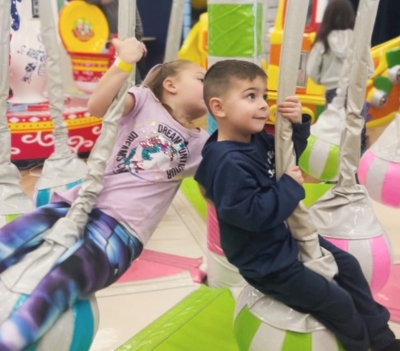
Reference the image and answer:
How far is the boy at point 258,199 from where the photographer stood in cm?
92

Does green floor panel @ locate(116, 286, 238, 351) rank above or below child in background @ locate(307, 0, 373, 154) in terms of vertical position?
below

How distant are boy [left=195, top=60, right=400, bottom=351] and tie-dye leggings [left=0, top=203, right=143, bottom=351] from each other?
0.20 metres

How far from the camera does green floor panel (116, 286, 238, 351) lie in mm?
1284

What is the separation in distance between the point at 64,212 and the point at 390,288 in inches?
37.1

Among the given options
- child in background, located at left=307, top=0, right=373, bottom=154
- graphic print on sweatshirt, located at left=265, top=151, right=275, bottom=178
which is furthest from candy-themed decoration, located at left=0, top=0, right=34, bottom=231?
child in background, located at left=307, top=0, right=373, bottom=154

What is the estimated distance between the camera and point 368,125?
125 inches

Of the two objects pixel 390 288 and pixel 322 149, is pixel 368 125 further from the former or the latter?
pixel 390 288

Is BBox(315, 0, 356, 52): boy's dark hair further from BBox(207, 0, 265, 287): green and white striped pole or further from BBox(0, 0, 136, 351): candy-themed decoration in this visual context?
BBox(0, 0, 136, 351): candy-themed decoration

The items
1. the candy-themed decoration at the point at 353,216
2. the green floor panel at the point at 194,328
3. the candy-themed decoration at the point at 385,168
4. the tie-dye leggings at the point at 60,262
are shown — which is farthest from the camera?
the candy-themed decoration at the point at 385,168

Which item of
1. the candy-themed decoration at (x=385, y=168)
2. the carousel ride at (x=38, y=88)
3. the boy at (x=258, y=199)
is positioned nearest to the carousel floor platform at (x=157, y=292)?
the candy-themed decoration at (x=385, y=168)

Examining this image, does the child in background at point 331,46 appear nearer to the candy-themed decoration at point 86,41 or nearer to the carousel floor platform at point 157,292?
the carousel floor platform at point 157,292

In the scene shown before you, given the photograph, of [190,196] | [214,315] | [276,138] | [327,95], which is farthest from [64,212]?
[327,95]

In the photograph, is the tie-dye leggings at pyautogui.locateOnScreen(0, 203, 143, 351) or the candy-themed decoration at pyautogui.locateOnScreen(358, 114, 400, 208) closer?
the tie-dye leggings at pyautogui.locateOnScreen(0, 203, 143, 351)

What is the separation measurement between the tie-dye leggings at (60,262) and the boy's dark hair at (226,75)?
305 millimetres
